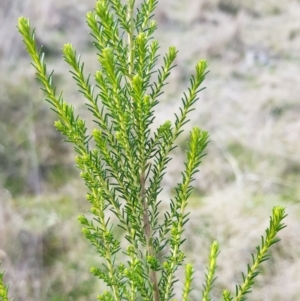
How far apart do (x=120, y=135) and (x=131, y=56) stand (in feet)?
0.40

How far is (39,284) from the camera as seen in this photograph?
2377mm

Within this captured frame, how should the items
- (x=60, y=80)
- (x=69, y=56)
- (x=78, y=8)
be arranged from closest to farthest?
(x=69, y=56)
(x=60, y=80)
(x=78, y=8)

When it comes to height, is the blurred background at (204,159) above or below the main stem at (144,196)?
above

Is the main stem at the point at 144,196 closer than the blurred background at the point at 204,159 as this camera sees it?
Yes

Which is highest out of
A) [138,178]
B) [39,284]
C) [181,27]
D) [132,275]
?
[181,27]

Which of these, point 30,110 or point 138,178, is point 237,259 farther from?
point 30,110

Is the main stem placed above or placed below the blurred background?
below

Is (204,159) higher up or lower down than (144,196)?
higher up

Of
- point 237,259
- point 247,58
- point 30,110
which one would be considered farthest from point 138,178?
point 247,58

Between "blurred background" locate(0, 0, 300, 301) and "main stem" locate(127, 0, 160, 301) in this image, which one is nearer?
"main stem" locate(127, 0, 160, 301)

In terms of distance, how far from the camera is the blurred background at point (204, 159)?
2.36 metres

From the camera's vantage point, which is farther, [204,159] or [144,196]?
[204,159]

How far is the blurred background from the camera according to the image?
2.36 metres

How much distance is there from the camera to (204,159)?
3242 mm
